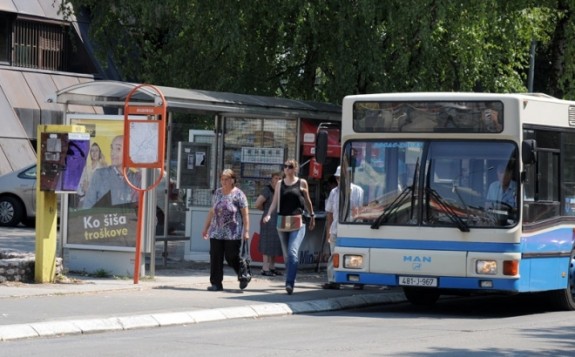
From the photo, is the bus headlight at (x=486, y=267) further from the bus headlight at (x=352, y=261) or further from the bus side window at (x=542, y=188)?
the bus headlight at (x=352, y=261)

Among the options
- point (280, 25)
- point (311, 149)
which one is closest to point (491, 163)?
point (311, 149)

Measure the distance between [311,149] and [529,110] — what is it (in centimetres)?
584

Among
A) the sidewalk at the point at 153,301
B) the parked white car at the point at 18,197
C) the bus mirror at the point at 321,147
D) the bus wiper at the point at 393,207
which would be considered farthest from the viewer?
the parked white car at the point at 18,197

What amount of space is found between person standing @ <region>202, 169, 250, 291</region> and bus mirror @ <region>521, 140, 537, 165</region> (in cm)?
425

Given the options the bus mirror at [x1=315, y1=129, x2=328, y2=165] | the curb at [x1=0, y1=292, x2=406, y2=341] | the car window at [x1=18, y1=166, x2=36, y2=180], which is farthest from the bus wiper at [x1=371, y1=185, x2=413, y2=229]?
the car window at [x1=18, y1=166, x2=36, y2=180]

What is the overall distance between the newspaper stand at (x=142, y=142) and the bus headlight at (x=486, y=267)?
4.98 m

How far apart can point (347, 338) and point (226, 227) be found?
497 centimetres

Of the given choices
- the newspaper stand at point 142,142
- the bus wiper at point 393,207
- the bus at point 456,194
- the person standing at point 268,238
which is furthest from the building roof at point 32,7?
the bus wiper at point 393,207

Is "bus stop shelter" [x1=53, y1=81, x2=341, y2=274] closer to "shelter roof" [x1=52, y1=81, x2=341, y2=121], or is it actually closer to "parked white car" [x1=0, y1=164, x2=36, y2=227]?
"shelter roof" [x1=52, y1=81, x2=341, y2=121]

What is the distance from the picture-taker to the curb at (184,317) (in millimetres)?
12734

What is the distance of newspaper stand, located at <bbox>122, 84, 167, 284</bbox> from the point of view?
17984mm

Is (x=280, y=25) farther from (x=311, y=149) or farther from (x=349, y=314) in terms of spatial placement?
(x=349, y=314)

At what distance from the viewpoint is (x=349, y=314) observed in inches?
647

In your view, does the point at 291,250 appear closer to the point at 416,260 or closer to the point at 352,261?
the point at 352,261
